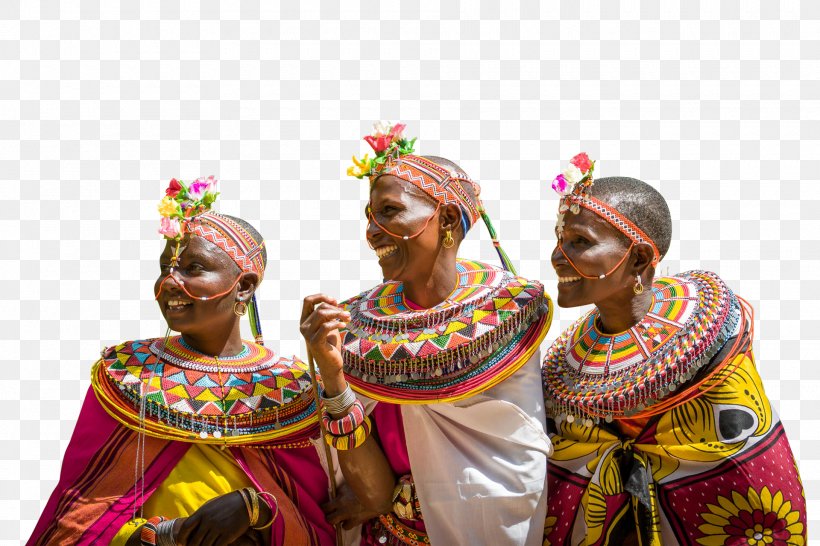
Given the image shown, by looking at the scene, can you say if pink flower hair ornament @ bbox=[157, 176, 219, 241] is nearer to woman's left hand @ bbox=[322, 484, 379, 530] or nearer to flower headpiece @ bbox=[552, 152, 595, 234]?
woman's left hand @ bbox=[322, 484, 379, 530]

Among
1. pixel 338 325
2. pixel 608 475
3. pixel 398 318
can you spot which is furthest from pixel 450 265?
pixel 608 475

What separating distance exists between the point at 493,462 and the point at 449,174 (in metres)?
1.50

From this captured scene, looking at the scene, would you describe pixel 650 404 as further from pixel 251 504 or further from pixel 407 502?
pixel 251 504

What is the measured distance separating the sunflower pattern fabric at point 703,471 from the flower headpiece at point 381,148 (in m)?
1.67

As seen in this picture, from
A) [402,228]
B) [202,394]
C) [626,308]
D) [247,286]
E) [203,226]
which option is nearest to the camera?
[626,308]

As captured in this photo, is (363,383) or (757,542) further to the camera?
(363,383)

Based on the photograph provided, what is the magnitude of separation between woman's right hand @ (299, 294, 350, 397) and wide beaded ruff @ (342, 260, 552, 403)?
0.29 m

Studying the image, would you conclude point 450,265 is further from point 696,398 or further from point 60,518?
point 60,518

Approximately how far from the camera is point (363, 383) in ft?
19.8

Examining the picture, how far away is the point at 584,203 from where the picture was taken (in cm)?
584

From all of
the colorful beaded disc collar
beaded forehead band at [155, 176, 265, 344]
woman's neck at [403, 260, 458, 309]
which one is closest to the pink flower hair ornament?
beaded forehead band at [155, 176, 265, 344]

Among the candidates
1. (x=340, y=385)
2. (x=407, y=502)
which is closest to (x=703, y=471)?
(x=407, y=502)

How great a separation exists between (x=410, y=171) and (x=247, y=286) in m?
1.11

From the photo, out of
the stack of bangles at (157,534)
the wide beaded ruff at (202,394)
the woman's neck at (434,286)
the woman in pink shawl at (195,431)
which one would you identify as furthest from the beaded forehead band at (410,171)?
the stack of bangles at (157,534)
